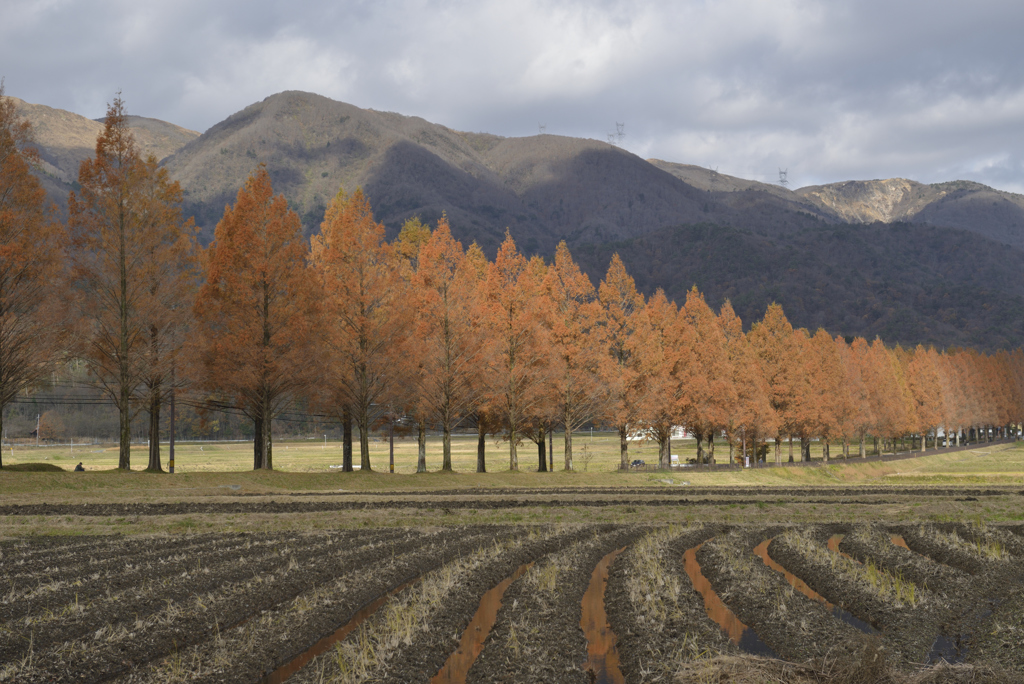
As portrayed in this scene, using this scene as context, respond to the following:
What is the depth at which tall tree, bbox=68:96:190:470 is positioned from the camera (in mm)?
38938

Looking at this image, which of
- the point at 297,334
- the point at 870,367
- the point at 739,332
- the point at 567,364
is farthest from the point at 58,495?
the point at 870,367

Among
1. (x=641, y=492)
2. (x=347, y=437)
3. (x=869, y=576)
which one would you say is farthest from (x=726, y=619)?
(x=347, y=437)

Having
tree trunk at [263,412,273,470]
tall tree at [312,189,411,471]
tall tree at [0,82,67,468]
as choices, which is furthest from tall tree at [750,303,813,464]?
tall tree at [0,82,67,468]

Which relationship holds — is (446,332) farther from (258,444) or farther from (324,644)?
(324,644)

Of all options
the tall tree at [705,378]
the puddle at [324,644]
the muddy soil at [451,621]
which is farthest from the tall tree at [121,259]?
the tall tree at [705,378]

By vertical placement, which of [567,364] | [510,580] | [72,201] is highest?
[72,201]

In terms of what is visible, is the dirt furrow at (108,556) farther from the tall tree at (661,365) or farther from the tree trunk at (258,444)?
the tall tree at (661,365)

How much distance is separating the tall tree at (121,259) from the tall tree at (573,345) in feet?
80.0

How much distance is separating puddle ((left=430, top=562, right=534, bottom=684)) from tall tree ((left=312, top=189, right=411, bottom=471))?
98.6ft

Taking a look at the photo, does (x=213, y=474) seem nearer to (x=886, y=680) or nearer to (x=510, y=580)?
(x=510, y=580)

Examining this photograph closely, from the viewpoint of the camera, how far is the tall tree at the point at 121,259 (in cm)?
3894

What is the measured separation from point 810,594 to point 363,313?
3433 cm

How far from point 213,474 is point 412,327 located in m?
13.5

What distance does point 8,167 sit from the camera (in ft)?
118
